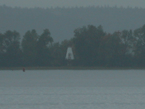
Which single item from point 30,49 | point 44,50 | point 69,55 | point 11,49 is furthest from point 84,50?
point 11,49

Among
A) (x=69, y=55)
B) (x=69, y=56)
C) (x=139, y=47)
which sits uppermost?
(x=139, y=47)

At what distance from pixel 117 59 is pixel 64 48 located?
9.91 meters

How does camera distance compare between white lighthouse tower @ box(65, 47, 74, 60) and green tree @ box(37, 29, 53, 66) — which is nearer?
green tree @ box(37, 29, 53, 66)

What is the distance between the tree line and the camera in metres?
53.2

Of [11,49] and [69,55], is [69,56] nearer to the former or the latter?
[69,55]

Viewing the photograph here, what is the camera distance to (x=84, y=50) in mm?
54250

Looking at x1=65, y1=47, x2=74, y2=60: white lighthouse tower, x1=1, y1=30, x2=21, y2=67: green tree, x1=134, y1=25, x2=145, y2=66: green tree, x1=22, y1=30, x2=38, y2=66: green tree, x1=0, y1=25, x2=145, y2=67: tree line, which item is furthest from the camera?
x1=65, y1=47, x2=74, y2=60: white lighthouse tower

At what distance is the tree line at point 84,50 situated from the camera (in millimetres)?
53219

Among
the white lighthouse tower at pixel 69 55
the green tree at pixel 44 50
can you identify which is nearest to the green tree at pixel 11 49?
the green tree at pixel 44 50

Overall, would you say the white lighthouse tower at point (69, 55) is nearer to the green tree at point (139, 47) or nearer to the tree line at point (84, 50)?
the tree line at point (84, 50)

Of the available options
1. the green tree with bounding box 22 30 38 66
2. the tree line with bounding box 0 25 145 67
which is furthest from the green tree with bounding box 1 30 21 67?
the green tree with bounding box 22 30 38 66

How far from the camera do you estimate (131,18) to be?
427 feet

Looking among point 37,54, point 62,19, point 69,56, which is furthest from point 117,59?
point 62,19

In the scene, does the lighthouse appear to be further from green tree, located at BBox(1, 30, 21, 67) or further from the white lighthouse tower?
green tree, located at BBox(1, 30, 21, 67)
